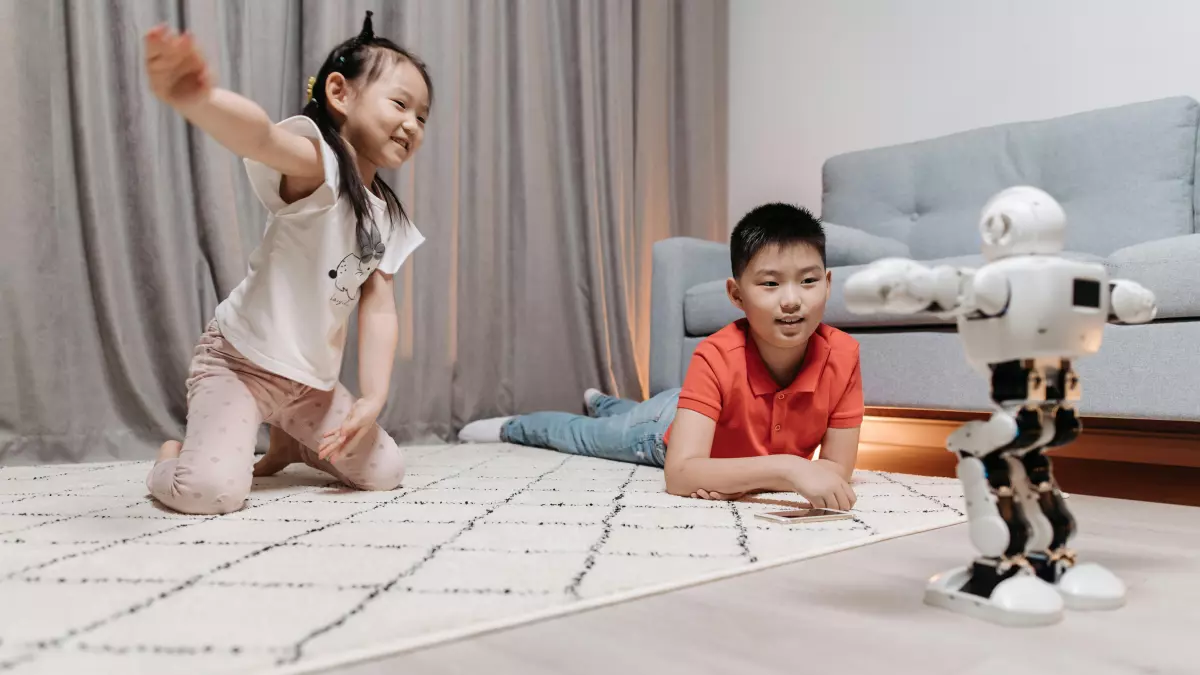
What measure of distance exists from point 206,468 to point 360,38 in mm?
775

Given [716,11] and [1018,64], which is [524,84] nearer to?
[716,11]

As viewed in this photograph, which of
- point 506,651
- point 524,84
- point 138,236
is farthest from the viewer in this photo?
point 524,84

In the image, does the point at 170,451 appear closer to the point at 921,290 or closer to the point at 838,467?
the point at 838,467

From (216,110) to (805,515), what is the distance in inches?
35.8

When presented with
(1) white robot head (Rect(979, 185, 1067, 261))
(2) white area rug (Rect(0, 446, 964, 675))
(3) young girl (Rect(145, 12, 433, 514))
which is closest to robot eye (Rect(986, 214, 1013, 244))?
(1) white robot head (Rect(979, 185, 1067, 261))

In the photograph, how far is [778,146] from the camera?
3354 mm

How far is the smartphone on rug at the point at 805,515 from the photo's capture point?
1.10 metres

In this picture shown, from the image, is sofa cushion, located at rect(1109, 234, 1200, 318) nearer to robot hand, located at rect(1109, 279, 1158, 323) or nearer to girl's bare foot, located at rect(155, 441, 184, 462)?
robot hand, located at rect(1109, 279, 1158, 323)

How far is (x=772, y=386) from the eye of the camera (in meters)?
1.37

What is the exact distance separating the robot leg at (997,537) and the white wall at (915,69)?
7.36ft

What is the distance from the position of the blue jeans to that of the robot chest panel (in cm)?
109

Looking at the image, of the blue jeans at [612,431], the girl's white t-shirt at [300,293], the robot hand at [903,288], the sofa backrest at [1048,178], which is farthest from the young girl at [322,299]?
the sofa backrest at [1048,178]

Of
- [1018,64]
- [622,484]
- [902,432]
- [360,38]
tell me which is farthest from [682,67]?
[622,484]

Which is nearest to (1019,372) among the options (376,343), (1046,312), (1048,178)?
(1046,312)
